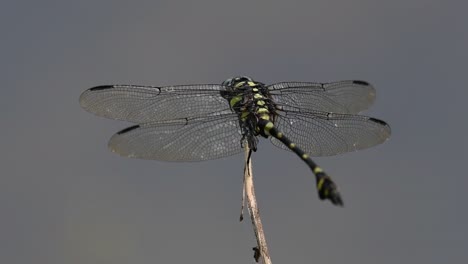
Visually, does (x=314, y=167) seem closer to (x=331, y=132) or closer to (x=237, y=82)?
(x=331, y=132)

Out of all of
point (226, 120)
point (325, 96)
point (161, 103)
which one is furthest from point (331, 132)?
point (161, 103)

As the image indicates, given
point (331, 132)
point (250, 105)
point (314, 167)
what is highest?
point (250, 105)

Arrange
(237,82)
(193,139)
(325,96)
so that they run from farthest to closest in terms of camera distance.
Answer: (325,96)
(237,82)
(193,139)

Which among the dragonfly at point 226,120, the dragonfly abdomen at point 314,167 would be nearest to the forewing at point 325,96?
the dragonfly at point 226,120

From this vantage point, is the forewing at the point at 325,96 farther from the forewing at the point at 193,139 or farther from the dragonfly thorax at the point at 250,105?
the forewing at the point at 193,139

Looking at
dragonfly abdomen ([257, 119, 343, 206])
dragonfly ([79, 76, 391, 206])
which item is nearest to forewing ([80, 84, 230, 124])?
dragonfly ([79, 76, 391, 206])
